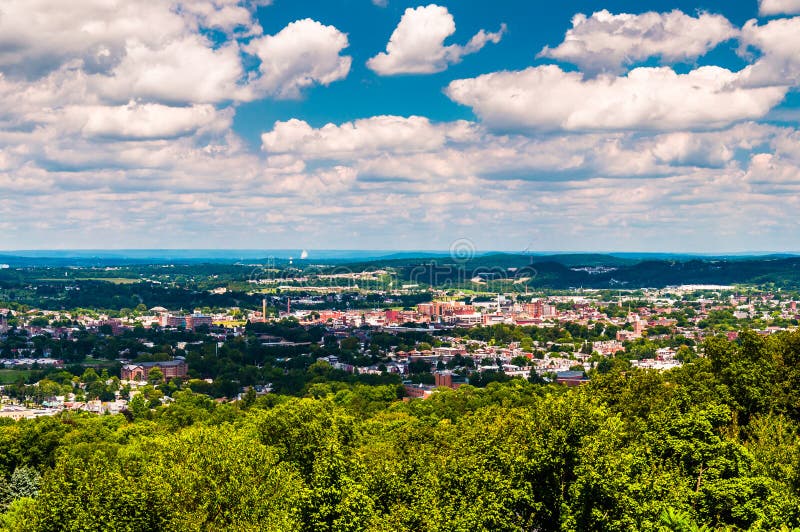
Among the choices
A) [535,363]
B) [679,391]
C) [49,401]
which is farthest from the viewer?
[535,363]

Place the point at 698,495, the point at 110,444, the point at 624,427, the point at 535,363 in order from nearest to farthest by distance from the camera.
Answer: the point at 698,495 < the point at 624,427 < the point at 110,444 < the point at 535,363

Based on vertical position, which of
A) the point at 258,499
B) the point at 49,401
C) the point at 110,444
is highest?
the point at 258,499

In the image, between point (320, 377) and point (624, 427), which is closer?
point (624, 427)

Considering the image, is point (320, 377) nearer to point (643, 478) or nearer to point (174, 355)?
point (174, 355)

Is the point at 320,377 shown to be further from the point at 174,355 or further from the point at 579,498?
the point at 579,498

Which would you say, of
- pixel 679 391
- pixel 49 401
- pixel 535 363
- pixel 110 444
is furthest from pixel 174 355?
pixel 679 391

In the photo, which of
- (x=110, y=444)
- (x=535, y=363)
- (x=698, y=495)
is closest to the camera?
(x=698, y=495)

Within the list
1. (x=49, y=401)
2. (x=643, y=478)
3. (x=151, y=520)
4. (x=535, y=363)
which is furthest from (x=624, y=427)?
(x=535, y=363)

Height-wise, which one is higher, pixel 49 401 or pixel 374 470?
pixel 374 470

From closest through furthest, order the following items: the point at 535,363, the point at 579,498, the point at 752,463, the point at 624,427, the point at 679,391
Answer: the point at 579,498 < the point at 752,463 < the point at 624,427 < the point at 679,391 < the point at 535,363
